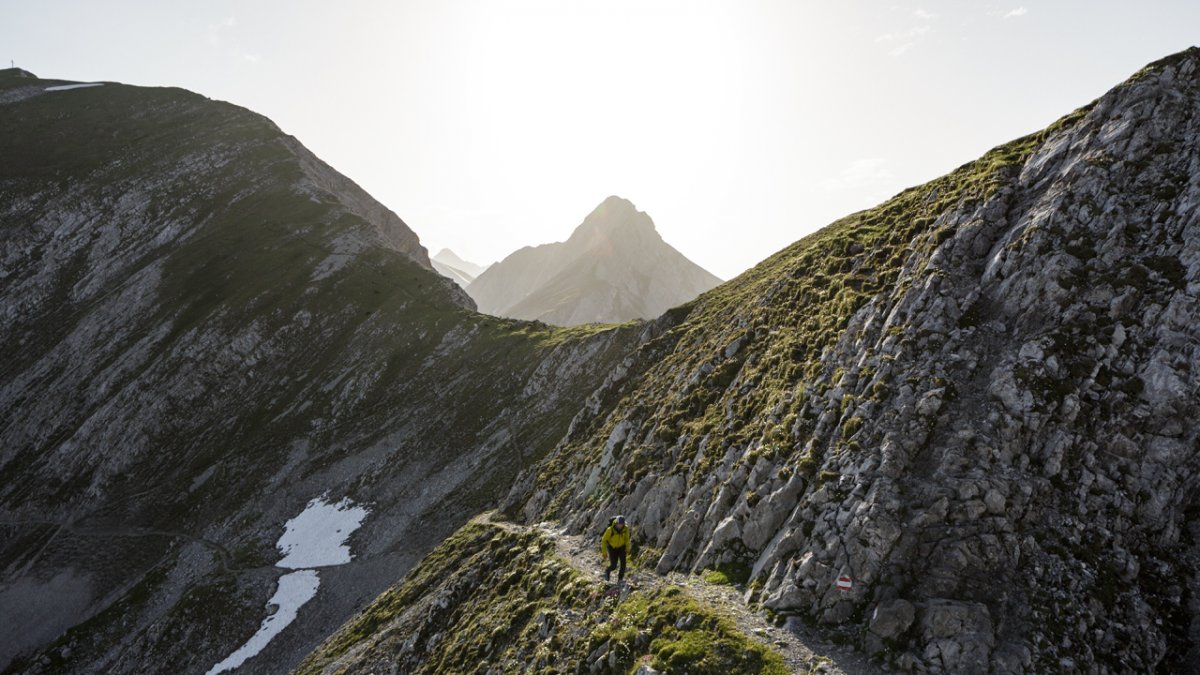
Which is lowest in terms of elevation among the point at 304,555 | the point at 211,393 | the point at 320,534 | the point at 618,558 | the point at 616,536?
the point at 304,555

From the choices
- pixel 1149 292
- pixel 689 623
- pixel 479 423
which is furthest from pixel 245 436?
pixel 1149 292

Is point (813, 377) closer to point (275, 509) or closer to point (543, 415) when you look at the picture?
point (543, 415)

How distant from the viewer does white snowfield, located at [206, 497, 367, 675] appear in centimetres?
4827

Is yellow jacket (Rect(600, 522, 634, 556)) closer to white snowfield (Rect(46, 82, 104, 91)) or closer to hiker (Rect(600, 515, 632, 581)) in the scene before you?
hiker (Rect(600, 515, 632, 581))

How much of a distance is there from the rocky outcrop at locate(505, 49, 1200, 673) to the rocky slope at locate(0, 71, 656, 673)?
32600mm

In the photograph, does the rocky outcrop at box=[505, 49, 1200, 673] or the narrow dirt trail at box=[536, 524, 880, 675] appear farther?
the narrow dirt trail at box=[536, 524, 880, 675]

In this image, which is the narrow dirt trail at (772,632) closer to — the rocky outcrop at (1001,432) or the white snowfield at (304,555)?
the rocky outcrop at (1001,432)

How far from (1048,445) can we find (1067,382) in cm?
238

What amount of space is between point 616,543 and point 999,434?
15027mm

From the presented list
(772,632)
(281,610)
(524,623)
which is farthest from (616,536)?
(281,610)

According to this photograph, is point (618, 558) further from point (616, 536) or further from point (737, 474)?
point (737, 474)

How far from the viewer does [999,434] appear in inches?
749

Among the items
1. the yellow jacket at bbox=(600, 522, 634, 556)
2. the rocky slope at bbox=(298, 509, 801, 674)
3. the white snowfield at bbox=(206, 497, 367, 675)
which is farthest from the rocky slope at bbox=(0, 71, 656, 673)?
the yellow jacket at bbox=(600, 522, 634, 556)

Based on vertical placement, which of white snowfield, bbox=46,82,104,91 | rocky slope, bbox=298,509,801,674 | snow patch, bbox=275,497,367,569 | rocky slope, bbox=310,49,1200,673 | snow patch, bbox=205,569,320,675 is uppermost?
white snowfield, bbox=46,82,104,91
